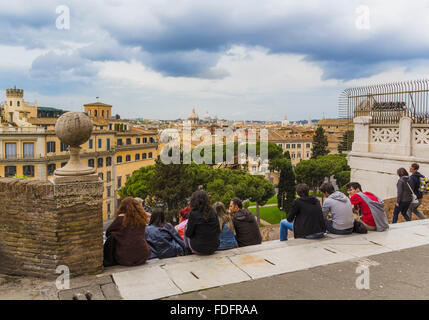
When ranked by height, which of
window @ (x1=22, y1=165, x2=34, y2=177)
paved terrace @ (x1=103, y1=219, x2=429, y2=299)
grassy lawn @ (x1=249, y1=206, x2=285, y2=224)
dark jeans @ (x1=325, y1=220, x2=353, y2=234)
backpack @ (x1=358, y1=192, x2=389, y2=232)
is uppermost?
backpack @ (x1=358, y1=192, x2=389, y2=232)

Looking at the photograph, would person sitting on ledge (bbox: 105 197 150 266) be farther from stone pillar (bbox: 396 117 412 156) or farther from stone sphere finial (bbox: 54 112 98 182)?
stone pillar (bbox: 396 117 412 156)

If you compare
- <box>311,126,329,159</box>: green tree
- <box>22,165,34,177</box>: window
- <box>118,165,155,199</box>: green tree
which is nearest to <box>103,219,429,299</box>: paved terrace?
<box>118,165,155,199</box>: green tree

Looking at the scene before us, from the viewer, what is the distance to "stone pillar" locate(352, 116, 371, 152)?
36.5 feet

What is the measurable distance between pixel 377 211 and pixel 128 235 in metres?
5.33

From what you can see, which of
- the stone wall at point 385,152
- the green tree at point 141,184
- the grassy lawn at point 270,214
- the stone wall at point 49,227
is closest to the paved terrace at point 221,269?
the stone wall at point 49,227

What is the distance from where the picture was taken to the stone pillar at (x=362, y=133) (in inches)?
439

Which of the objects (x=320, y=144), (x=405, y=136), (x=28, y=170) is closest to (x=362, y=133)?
(x=405, y=136)

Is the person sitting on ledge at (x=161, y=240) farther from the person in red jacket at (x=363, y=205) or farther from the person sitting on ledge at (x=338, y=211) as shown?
the person in red jacket at (x=363, y=205)

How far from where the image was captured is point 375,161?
10938 millimetres

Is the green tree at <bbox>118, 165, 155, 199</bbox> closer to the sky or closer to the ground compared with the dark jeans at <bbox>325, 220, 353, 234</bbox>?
closer to the ground

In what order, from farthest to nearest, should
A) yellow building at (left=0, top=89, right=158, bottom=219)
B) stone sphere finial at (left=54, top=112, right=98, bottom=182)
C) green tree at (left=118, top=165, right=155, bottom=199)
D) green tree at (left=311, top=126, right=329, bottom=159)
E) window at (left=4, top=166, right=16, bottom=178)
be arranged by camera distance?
green tree at (left=311, top=126, right=329, bottom=159)
yellow building at (left=0, top=89, right=158, bottom=219)
window at (left=4, top=166, right=16, bottom=178)
green tree at (left=118, top=165, right=155, bottom=199)
stone sphere finial at (left=54, top=112, right=98, bottom=182)

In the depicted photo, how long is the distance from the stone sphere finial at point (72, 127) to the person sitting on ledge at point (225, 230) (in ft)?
9.09

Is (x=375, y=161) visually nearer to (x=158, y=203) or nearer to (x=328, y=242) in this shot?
(x=328, y=242)

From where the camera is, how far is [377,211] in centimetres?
765
